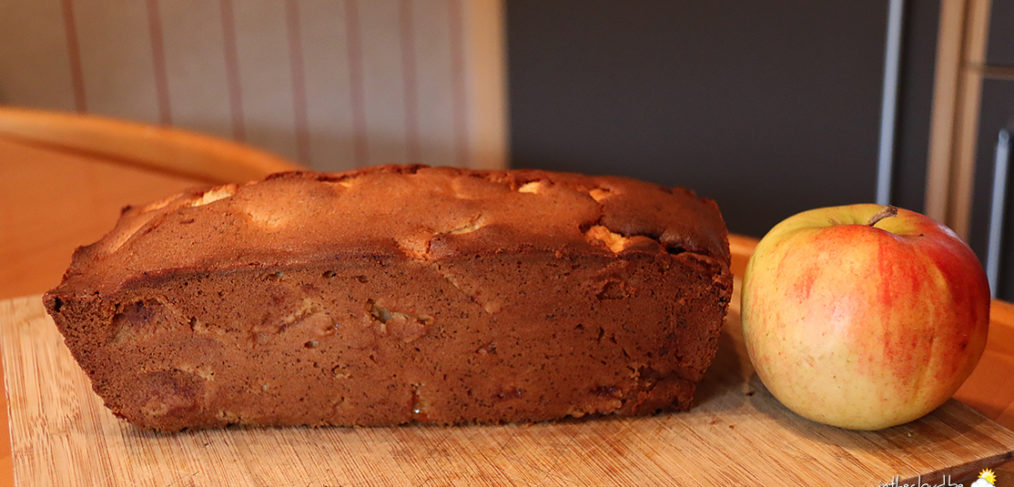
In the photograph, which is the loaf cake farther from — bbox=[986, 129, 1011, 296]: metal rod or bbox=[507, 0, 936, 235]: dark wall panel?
bbox=[507, 0, 936, 235]: dark wall panel

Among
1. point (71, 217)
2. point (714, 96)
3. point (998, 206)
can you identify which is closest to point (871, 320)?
point (71, 217)

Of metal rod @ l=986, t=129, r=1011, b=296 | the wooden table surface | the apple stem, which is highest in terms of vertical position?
the apple stem

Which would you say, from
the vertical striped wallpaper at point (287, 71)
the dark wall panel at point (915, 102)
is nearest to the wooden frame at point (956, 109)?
the dark wall panel at point (915, 102)

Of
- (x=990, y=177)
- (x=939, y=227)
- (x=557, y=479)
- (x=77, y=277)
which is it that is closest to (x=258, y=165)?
(x=77, y=277)

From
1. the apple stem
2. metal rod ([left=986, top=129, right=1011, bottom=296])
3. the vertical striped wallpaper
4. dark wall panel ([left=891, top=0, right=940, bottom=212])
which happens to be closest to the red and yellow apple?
the apple stem

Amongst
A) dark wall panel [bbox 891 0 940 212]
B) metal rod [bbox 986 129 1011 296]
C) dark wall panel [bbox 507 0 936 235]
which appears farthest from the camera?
dark wall panel [bbox 507 0 936 235]

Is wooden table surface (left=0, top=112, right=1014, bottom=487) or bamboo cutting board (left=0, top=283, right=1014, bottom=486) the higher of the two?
wooden table surface (left=0, top=112, right=1014, bottom=487)

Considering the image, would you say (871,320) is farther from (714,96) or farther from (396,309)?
(714,96)
